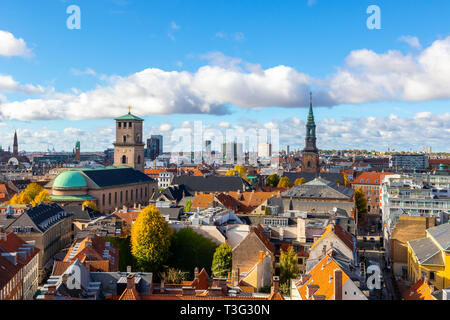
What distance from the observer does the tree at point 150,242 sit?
44.7m

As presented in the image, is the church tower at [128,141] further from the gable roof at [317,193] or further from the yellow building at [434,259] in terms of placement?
the yellow building at [434,259]

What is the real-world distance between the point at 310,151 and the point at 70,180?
66.1m

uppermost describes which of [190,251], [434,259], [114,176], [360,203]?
[114,176]

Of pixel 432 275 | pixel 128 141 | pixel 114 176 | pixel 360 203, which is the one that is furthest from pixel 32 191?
pixel 432 275

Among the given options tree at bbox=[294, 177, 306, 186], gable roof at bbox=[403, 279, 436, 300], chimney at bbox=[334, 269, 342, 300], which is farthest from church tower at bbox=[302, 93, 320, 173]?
chimney at bbox=[334, 269, 342, 300]

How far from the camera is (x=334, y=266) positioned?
30234 millimetres

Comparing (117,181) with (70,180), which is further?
(117,181)

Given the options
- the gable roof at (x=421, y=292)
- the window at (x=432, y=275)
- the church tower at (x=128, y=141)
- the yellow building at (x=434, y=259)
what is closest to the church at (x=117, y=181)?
the church tower at (x=128, y=141)

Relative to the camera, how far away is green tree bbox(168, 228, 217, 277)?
46.2m

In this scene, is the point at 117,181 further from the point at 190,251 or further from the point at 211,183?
the point at 190,251

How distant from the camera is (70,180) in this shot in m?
86.6

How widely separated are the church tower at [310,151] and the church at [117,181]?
41.6 meters
